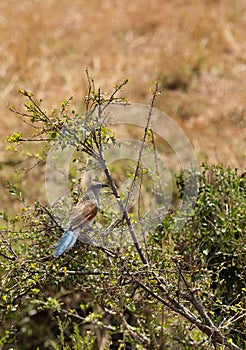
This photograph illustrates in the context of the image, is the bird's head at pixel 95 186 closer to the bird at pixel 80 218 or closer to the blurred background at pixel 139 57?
the bird at pixel 80 218

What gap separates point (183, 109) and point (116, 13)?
1.90 metres

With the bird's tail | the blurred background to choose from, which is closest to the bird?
the bird's tail

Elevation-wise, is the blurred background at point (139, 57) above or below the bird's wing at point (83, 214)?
above

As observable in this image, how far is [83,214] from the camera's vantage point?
1.61 meters

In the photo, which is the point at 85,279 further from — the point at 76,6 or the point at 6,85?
the point at 76,6

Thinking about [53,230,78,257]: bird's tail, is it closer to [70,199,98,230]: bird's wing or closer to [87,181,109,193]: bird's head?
[70,199,98,230]: bird's wing

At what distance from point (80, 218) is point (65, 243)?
0.29ft

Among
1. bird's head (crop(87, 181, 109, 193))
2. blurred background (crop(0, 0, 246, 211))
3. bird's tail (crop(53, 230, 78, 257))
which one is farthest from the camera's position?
blurred background (crop(0, 0, 246, 211))

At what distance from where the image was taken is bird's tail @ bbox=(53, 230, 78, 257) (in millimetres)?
1522

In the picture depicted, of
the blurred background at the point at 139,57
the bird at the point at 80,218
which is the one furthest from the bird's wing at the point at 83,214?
the blurred background at the point at 139,57

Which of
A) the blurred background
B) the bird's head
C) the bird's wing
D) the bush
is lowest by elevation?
the bush

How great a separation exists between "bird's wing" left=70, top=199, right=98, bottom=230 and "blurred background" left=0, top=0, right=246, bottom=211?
8.42ft

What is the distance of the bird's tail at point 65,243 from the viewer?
59.9 inches

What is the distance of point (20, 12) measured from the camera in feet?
20.9
